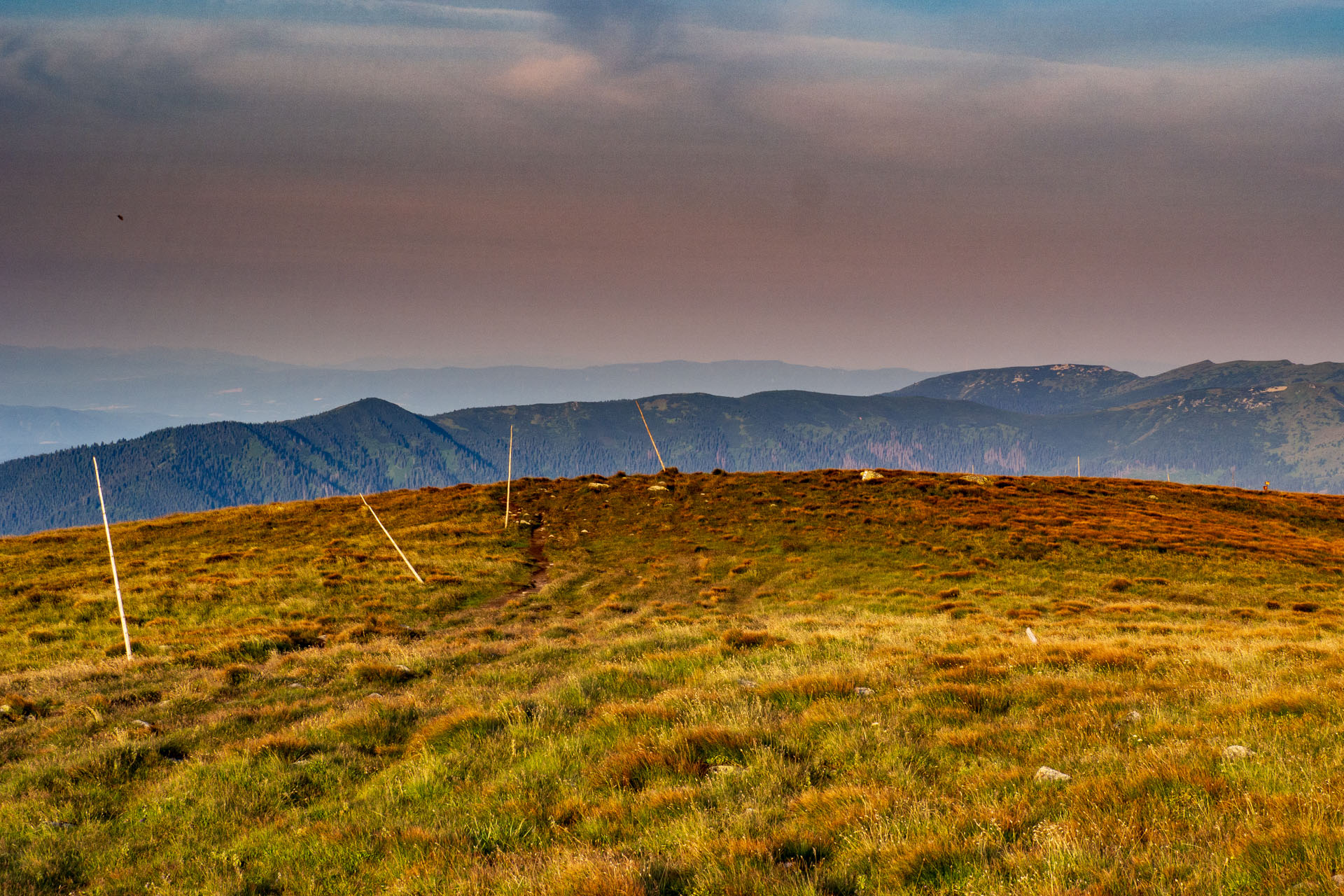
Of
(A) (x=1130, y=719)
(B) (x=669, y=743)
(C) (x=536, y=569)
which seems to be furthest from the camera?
(C) (x=536, y=569)

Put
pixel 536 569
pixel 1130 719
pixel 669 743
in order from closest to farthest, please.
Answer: pixel 669 743, pixel 1130 719, pixel 536 569

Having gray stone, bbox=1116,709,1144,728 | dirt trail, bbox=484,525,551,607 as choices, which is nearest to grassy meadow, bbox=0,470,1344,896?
gray stone, bbox=1116,709,1144,728

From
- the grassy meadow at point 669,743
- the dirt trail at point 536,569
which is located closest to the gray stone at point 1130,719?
the grassy meadow at point 669,743

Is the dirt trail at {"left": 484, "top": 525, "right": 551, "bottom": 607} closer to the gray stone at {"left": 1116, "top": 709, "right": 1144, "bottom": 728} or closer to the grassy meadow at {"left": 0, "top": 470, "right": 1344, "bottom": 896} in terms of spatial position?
the grassy meadow at {"left": 0, "top": 470, "right": 1344, "bottom": 896}

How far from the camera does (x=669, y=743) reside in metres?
9.20

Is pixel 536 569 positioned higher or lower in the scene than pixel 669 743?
lower

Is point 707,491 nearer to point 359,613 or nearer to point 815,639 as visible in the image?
point 359,613

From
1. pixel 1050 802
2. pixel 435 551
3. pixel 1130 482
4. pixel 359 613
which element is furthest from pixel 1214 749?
pixel 1130 482

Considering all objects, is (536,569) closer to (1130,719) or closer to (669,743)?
(669,743)

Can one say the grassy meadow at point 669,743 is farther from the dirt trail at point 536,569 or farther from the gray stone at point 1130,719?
the dirt trail at point 536,569

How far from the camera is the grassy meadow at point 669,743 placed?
588cm

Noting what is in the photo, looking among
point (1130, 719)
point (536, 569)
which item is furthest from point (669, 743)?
point (536, 569)

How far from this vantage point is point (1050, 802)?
6.64 m

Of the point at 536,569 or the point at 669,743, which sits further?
the point at 536,569
